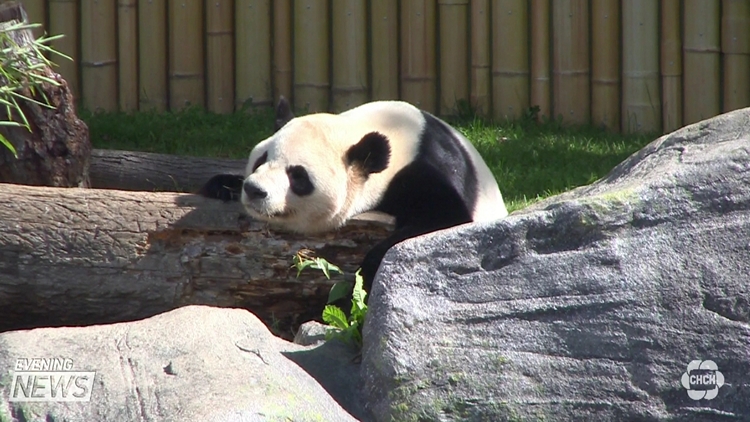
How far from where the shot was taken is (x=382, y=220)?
4309mm

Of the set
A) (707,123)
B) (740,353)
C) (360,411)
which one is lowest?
(360,411)

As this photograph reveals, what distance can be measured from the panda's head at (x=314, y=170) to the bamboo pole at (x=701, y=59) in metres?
Result: 3.07

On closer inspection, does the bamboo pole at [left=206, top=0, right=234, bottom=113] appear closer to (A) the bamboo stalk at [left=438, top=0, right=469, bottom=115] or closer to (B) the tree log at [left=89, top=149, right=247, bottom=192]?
(A) the bamboo stalk at [left=438, top=0, right=469, bottom=115]

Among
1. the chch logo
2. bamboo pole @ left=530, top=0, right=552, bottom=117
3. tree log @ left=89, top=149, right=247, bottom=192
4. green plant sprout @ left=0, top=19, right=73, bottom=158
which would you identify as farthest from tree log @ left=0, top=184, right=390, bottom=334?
bamboo pole @ left=530, top=0, right=552, bottom=117

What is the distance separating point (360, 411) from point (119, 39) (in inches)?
181

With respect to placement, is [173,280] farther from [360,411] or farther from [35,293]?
[360,411]

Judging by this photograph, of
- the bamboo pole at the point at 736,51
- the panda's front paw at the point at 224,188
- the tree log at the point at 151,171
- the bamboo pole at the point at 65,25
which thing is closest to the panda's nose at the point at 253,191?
the panda's front paw at the point at 224,188

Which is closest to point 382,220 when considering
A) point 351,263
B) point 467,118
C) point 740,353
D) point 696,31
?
point 351,263

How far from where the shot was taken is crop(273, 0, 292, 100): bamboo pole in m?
6.97

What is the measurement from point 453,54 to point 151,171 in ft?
8.14

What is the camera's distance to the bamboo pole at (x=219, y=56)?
274 inches

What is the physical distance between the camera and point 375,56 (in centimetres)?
702

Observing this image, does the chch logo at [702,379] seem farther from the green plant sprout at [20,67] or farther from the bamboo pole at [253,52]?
the bamboo pole at [253,52]

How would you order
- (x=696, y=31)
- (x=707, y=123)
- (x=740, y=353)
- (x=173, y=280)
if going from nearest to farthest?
(x=740, y=353), (x=707, y=123), (x=173, y=280), (x=696, y=31)
